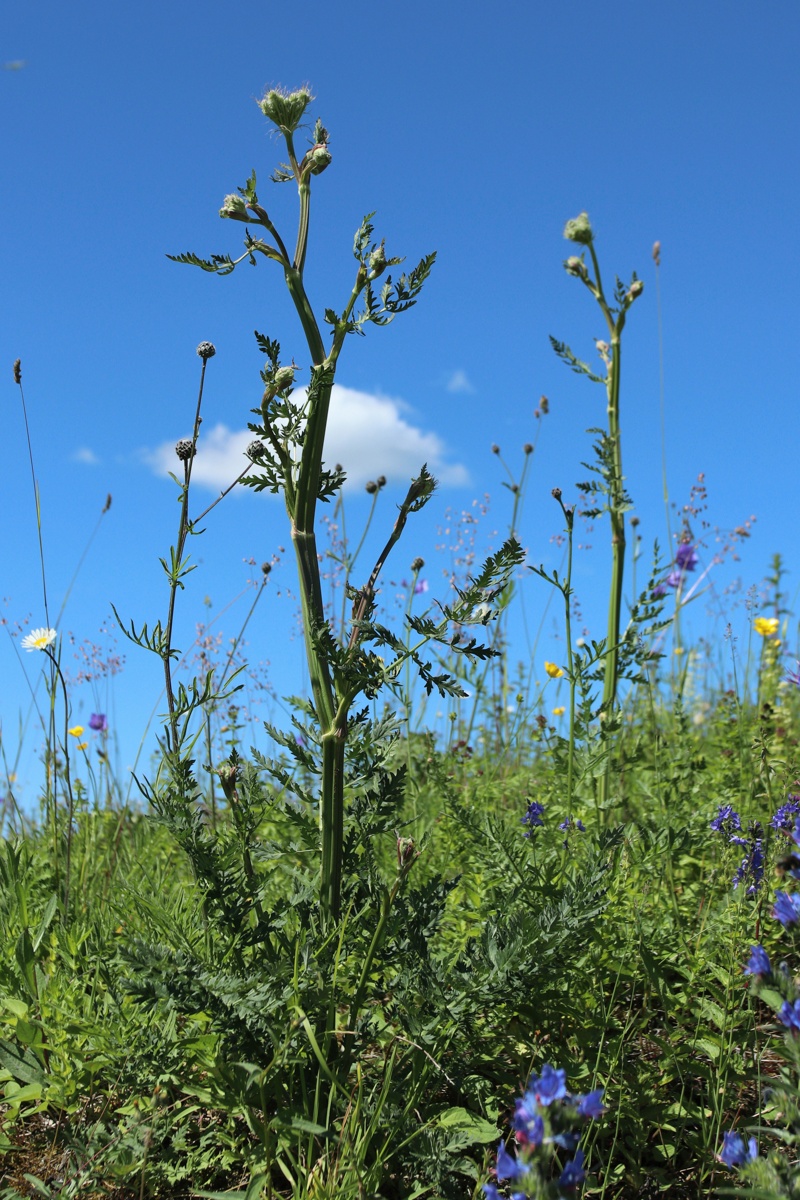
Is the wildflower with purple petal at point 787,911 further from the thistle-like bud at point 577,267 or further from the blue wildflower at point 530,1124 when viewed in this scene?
the thistle-like bud at point 577,267

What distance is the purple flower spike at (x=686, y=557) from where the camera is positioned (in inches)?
196

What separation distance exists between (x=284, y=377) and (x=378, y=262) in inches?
13.1

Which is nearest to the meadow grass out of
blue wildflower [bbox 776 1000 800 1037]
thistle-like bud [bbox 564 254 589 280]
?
blue wildflower [bbox 776 1000 800 1037]

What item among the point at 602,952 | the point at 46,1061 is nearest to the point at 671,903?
the point at 602,952

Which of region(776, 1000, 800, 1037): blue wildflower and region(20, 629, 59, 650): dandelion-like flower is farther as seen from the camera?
region(20, 629, 59, 650): dandelion-like flower

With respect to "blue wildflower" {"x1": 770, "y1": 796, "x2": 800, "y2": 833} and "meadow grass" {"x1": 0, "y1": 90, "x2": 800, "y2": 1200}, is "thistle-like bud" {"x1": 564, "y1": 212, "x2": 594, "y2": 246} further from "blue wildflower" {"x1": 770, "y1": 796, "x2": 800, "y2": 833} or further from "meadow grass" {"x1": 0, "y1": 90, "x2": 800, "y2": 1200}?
"blue wildflower" {"x1": 770, "y1": 796, "x2": 800, "y2": 833}

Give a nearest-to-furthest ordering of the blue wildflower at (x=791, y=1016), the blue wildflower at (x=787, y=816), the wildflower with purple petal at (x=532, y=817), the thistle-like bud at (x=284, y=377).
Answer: the blue wildflower at (x=791, y=1016) → the thistle-like bud at (x=284, y=377) → the blue wildflower at (x=787, y=816) → the wildflower with purple petal at (x=532, y=817)

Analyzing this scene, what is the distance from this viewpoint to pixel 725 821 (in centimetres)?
238

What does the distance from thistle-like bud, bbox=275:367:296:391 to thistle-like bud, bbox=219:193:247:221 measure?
368 mm

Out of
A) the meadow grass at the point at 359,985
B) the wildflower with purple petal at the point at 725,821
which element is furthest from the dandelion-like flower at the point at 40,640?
the wildflower with purple petal at the point at 725,821

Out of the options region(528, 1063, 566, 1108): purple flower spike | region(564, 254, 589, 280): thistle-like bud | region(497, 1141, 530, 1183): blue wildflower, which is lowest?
region(497, 1141, 530, 1183): blue wildflower

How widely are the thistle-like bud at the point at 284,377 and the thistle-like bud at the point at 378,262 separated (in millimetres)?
281

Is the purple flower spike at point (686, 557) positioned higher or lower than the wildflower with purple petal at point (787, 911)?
higher

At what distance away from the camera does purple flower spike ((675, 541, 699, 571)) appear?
4.97m
